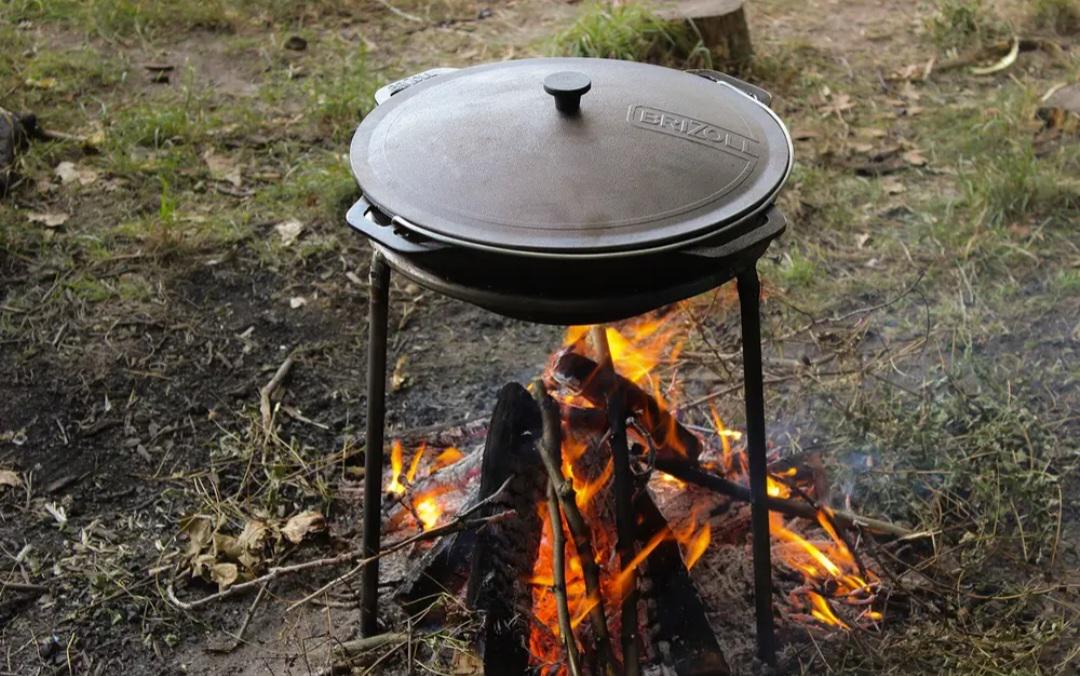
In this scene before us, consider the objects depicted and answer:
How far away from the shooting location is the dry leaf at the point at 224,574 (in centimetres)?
269

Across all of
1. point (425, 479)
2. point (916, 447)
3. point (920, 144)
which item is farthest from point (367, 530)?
point (920, 144)

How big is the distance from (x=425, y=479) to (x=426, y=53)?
3.52m

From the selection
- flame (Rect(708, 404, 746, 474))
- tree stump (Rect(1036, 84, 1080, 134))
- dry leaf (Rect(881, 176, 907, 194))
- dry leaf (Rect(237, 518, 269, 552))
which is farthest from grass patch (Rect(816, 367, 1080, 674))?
tree stump (Rect(1036, 84, 1080, 134))

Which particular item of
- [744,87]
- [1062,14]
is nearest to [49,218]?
[744,87]

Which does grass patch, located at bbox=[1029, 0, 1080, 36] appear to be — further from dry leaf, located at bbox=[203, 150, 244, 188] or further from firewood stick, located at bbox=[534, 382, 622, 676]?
firewood stick, located at bbox=[534, 382, 622, 676]

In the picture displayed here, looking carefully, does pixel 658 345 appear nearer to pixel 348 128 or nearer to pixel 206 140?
pixel 348 128

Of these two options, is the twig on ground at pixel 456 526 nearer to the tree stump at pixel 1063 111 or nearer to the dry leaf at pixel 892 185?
the dry leaf at pixel 892 185

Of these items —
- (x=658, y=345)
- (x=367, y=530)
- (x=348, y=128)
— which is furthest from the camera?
(x=348, y=128)

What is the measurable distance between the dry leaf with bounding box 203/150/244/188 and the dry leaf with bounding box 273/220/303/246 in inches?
16.8

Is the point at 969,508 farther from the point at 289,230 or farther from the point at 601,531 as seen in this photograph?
the point at 289,230

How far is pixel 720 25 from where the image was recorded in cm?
527

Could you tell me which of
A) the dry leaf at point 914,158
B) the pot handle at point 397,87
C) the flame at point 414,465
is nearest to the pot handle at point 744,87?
the pot handle at point 397,87

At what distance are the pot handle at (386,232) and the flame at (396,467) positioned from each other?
112 centimetres

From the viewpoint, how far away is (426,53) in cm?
571
